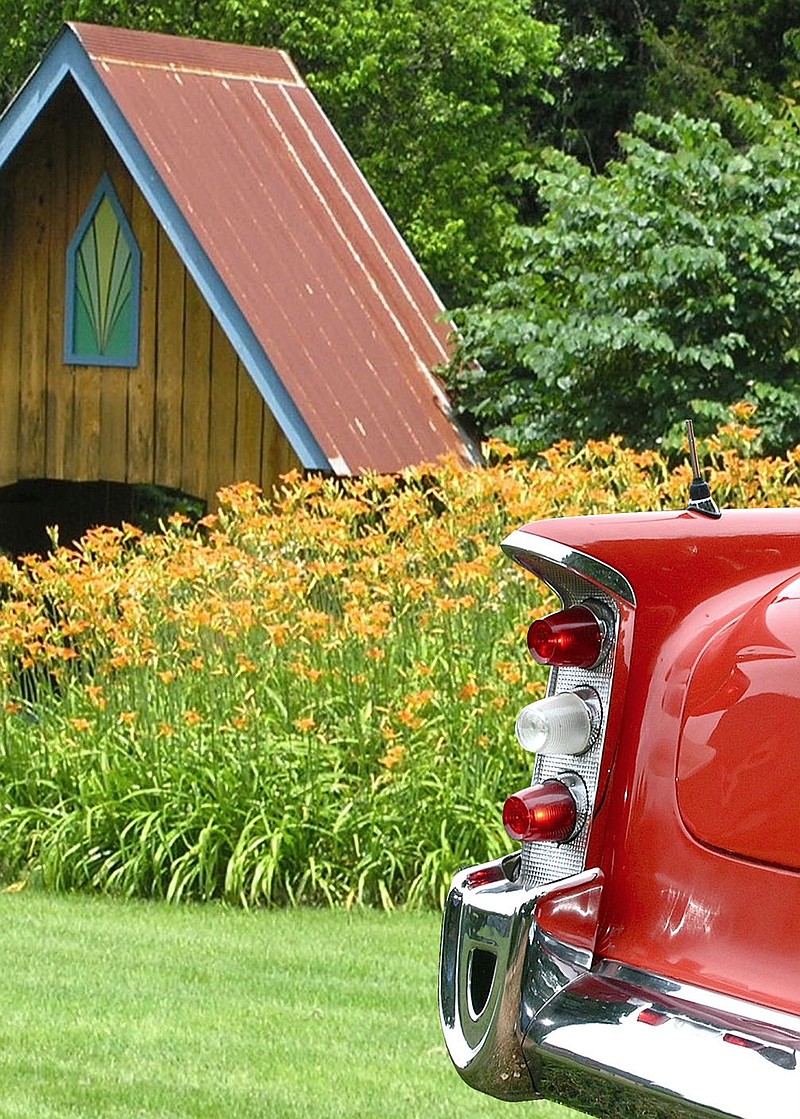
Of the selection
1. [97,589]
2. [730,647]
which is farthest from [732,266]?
[730,647]

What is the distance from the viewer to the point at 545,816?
2955 millimetres

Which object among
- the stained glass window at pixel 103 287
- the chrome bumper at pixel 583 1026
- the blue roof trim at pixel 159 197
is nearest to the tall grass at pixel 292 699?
the blue roof trim at pixel 159 197

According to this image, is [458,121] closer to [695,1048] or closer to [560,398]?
[560,398]

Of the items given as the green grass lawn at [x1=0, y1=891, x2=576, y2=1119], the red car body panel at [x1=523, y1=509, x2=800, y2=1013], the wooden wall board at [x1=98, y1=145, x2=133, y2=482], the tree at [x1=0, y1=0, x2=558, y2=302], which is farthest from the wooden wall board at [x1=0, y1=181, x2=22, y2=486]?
the tree at [x1=0, y1=0, x2=558, y2=302]

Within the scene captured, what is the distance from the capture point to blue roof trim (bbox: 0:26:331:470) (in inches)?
447

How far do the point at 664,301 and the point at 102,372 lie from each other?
436cm

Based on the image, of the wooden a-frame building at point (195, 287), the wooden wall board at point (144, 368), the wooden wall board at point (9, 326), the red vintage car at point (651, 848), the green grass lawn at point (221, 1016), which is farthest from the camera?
the wooden wall board at point (9, 326)

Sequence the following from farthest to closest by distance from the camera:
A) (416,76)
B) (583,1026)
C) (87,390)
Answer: (416,76) < (87,390) < (583,1026)

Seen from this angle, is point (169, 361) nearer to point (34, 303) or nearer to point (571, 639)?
point (34, 303)

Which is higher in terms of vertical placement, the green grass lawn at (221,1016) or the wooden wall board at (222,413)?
the wooden wall board at (222,413)

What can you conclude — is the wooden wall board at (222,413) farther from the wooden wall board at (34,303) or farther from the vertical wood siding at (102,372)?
the wooden wall board at (34,303)

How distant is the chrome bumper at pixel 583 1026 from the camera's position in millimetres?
2383

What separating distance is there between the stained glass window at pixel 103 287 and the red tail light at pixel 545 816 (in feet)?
34.1

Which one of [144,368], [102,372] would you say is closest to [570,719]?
[144,368]
